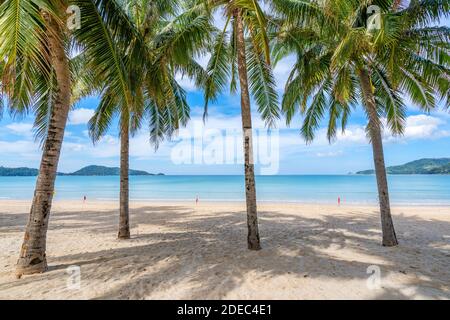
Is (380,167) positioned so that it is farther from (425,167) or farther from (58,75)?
(425,167)

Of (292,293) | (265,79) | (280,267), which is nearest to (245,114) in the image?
(265,79)

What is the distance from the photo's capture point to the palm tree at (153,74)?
6.66m

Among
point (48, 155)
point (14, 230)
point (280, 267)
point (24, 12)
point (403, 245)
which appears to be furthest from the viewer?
point (14, 230)

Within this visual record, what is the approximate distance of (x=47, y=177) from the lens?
5012 mm

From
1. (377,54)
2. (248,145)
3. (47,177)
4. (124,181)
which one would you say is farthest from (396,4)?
(47,177)

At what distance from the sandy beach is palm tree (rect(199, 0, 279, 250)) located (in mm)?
1433

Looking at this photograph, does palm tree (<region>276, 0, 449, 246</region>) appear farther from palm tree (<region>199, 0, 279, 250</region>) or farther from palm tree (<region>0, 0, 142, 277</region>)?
palm tree (<region>0, 0, 142, 277</region>)

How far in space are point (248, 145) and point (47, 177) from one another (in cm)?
430

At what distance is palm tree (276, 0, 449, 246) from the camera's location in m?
6.15

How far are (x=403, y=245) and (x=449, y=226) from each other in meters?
4.74

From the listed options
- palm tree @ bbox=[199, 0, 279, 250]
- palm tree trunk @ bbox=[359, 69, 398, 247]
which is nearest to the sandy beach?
palm tree trunk @ bbox=[359, 69, 398, 247]

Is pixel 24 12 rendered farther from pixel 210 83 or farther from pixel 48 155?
pixel 210 83

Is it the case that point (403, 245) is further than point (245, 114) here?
Yes

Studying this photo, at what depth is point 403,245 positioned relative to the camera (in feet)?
24.5
